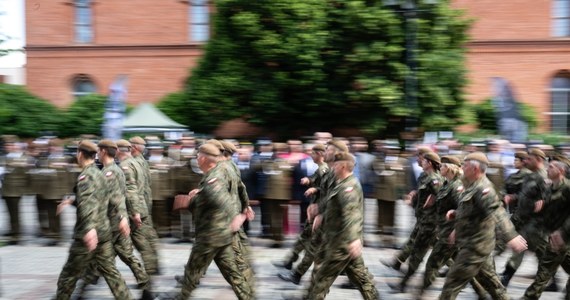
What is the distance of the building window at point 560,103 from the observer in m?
26.7

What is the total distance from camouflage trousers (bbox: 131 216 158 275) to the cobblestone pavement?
270 mm

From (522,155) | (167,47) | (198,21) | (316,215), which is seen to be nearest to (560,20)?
(198,21)

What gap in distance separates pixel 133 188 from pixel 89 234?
1.88m

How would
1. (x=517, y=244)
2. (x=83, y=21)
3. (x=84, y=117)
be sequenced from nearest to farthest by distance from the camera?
1. (x=517, y=244)
2. (x=84, y=117)
3. (x=83, y=21)

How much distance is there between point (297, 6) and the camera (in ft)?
65.9

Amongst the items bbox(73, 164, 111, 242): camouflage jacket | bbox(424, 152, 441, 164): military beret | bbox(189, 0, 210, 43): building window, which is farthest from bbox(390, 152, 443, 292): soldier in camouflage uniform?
bbox(189, 0, 210, 43): building window

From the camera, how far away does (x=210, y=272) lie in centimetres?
874

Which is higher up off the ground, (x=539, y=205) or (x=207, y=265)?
(x=539, y=205)

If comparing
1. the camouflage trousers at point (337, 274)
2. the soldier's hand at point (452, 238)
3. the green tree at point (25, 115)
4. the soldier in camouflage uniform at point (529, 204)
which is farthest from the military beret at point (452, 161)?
the green tree at point (25, 115)

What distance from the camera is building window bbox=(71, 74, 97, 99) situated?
93.2ft

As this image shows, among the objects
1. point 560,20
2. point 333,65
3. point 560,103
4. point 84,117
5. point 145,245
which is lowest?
point 145,245

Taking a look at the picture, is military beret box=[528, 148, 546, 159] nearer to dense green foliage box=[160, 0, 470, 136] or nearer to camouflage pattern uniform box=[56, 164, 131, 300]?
camouflage pattern uniform box=[56, 164, 131, 300]

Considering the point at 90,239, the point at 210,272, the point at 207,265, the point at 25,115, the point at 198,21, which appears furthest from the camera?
the point at 198,21

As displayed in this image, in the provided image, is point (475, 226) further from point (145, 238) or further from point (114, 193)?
point (145, 238)
